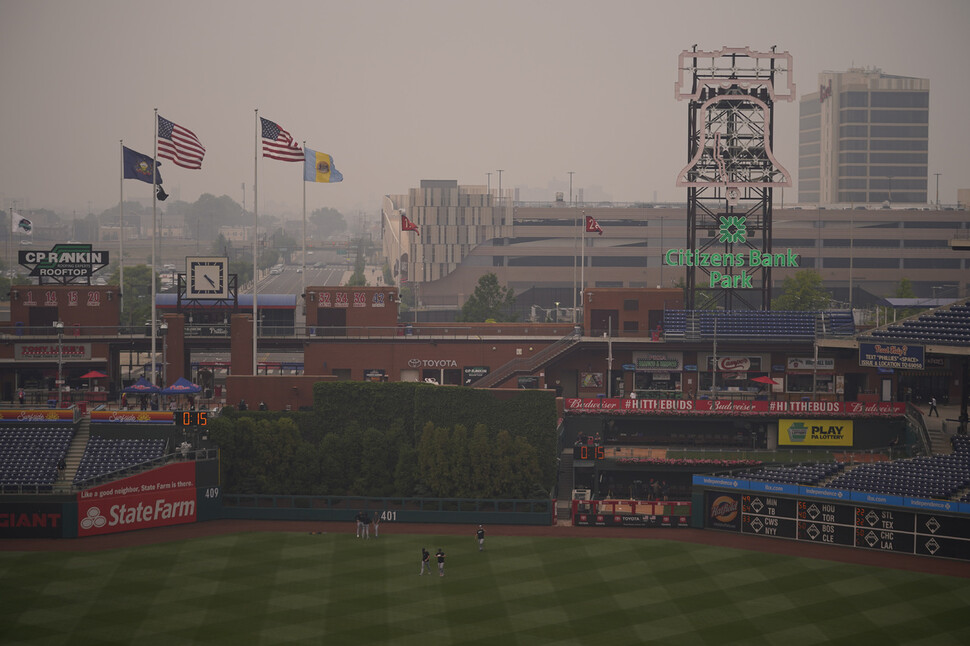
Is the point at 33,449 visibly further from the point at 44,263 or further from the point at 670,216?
the point at 670,216

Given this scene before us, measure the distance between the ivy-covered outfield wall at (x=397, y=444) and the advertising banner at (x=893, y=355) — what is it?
18.1 metres

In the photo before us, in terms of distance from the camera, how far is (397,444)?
63031mm

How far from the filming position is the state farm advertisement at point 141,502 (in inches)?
2223

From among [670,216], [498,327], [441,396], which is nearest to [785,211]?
[670,216]

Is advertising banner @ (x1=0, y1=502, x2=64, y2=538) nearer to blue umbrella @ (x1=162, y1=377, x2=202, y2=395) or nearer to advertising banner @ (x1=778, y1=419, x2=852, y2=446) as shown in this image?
blue umbrella @ (x1=162, y1=377, x2=202, y2=395)

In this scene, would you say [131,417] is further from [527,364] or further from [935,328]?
[935,328]

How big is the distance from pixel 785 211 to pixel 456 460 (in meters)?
115

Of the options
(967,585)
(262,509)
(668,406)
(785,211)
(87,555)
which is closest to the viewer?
(967,585)

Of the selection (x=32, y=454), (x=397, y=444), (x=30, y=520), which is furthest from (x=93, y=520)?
(x=397, y=444)

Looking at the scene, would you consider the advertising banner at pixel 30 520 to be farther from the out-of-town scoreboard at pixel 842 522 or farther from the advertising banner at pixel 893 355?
the advertising banner at pixel 893 355

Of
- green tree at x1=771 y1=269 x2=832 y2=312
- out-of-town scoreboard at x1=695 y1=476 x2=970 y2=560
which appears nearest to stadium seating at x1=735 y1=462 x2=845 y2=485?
out-of-town scoreboard at x1=695 y1=476 x2=970 y2=560

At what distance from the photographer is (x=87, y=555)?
5269 cm

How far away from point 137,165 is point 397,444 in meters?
24.6

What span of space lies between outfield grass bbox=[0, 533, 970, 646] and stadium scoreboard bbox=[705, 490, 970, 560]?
3.17 metres
